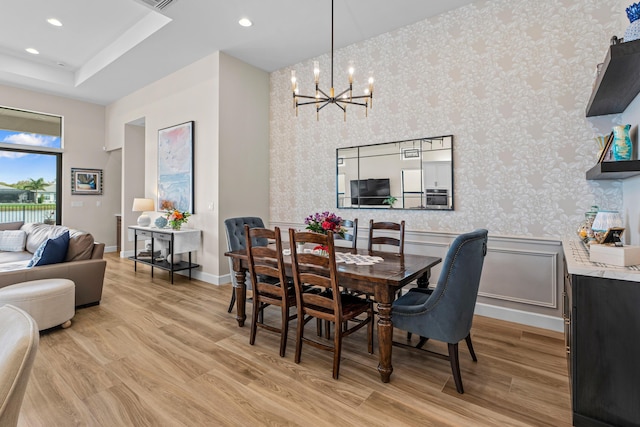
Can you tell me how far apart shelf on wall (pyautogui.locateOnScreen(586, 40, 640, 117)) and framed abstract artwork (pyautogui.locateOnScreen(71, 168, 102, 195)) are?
27.8ft

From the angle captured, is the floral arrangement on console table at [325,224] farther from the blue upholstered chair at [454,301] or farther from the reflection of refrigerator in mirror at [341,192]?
the reflection of refrigerator in mirror at [341,192]

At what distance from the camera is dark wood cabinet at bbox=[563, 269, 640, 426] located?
4.92ft

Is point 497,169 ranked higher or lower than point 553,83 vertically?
lower

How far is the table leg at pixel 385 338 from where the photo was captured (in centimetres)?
208

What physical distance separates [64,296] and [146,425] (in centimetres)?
197

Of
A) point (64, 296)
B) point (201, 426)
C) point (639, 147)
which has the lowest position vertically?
point (201, 426)

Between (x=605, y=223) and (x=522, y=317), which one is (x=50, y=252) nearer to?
(x=605, y=223)

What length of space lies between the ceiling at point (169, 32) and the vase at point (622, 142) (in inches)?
87.7

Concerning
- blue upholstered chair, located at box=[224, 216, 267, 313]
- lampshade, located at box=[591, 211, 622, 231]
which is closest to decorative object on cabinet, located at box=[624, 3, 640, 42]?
lampshade, located at box=[591, 211, 622, 231]

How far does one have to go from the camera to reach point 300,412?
1.82 m

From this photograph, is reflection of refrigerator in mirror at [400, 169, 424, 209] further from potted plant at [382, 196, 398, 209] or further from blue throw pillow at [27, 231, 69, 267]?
blue throw pillow at [27, 231, 69, 267]

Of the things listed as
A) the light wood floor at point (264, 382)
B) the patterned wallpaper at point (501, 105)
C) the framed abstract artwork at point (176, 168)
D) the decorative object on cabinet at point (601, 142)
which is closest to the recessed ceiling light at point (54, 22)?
the framed abstract artwork at point (176, 168)

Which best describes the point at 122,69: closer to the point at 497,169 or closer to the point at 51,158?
the point at 51,158

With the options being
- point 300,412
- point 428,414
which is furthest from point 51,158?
point 428,414
